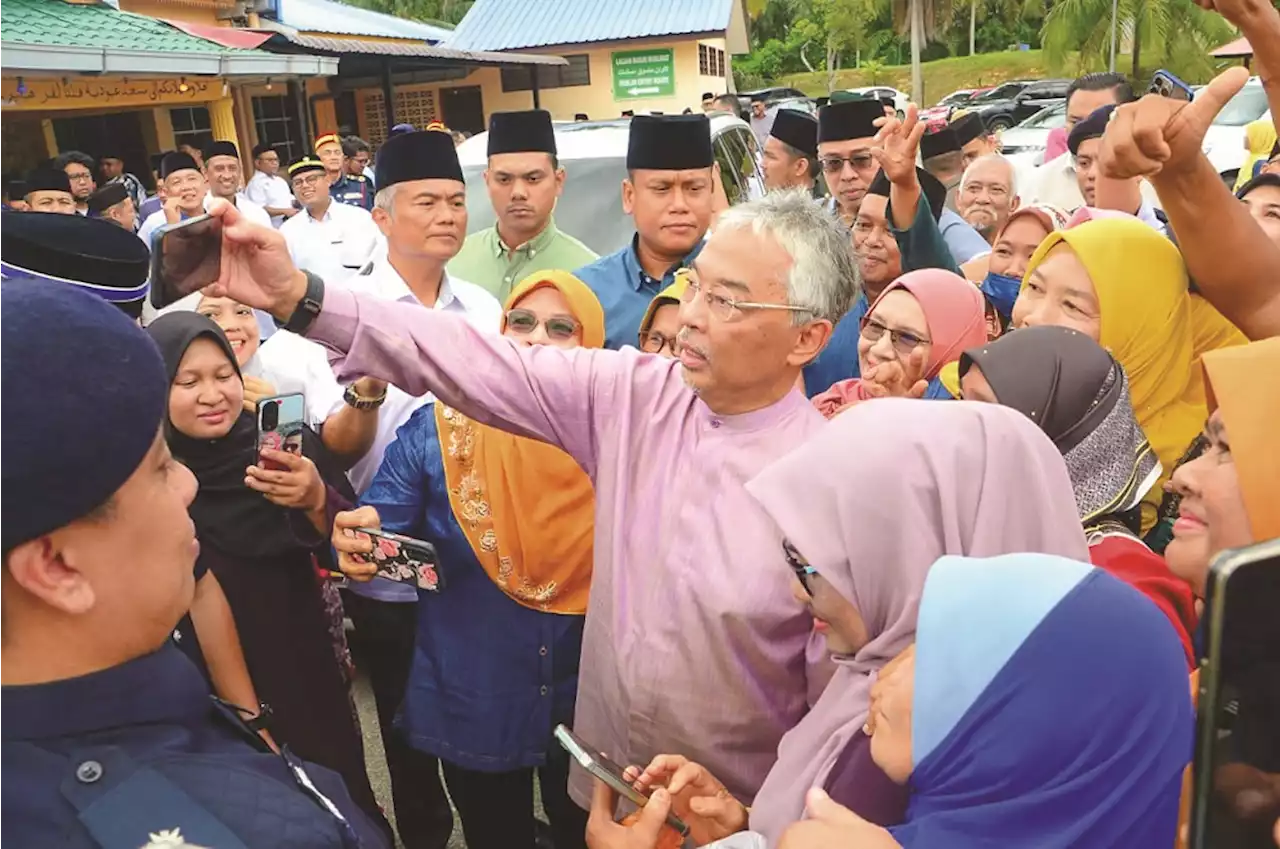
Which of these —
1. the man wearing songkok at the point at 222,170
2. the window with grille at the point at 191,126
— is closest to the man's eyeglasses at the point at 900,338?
the man wearing songkok at the point at 222,170

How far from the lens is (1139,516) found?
2016mm

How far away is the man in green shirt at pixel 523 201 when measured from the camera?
4238mm

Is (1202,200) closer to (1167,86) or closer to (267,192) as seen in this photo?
(1167,86)

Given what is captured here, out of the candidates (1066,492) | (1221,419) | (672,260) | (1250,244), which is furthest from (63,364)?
(672,260)

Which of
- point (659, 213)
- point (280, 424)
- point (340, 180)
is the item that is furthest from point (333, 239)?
point (280, 424)

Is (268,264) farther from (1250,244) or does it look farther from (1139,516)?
(1250,244)

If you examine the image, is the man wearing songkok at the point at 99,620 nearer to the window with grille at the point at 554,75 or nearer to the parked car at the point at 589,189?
the parked car at the point at 589,189

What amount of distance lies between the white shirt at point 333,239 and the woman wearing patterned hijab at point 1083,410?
4.08 metres

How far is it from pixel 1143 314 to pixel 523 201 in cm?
261

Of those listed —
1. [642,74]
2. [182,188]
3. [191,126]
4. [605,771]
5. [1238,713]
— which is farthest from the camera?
[642,74]

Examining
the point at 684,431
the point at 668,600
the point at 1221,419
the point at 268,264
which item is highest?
the point at 268,264

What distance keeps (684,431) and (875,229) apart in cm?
172

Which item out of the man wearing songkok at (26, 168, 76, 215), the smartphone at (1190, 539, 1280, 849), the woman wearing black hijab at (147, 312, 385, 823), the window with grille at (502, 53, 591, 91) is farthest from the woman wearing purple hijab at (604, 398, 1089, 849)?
the window with grille at (502, 53, 591, 91)

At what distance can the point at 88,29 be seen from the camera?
29.3ft
